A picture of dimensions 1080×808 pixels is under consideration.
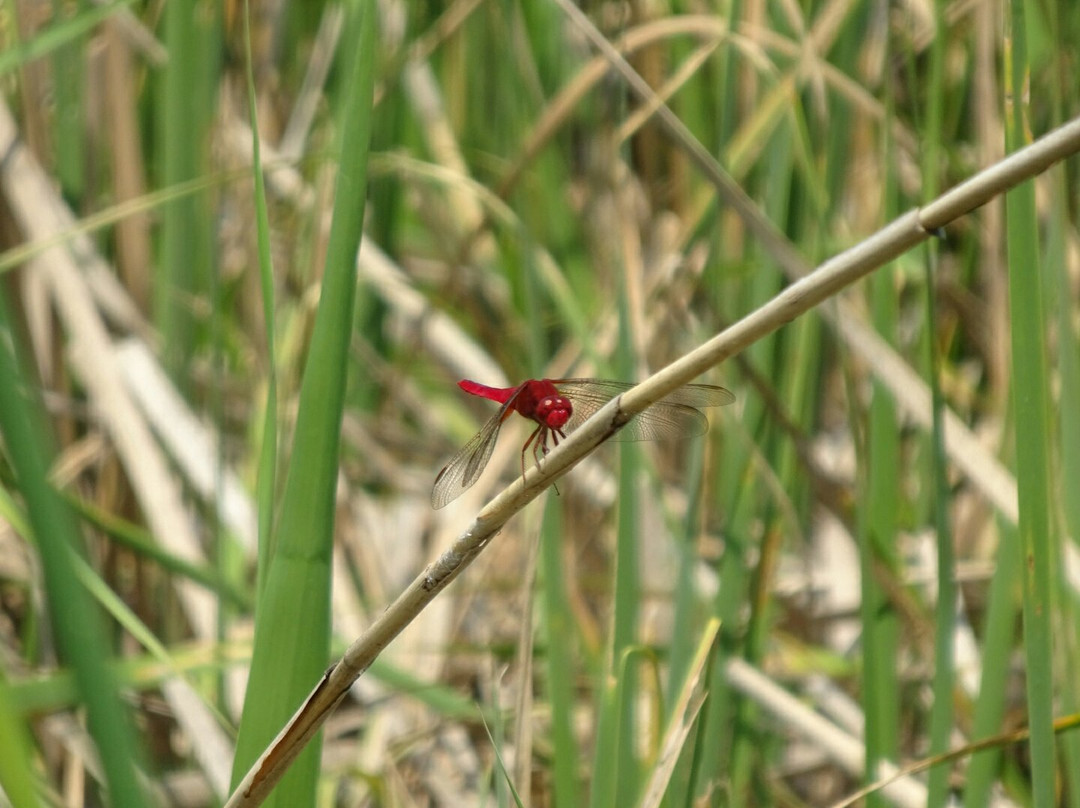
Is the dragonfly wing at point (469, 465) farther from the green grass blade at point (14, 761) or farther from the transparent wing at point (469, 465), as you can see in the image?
the green grass blade at point (14, 761)

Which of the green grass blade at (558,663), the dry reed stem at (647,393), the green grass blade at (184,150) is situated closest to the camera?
the dry reed stem at (647,393)

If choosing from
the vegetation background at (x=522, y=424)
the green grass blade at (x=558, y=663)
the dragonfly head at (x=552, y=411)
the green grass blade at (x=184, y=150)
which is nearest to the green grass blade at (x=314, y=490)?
the vegetation background at (x=522, y=424)

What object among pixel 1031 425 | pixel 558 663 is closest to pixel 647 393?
pixel 1031 425

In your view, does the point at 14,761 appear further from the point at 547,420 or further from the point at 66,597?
the point at 547,420

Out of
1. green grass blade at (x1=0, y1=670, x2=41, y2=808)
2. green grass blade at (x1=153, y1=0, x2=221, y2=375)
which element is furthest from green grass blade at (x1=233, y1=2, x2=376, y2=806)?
green grass blade at (x1=153, y1=0, x2=221, y2=375)

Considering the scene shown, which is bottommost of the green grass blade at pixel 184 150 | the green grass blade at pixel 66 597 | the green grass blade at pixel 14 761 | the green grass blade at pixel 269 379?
the green grass blade at pixel 14 761

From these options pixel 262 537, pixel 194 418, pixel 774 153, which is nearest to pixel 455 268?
pixel 194 418
